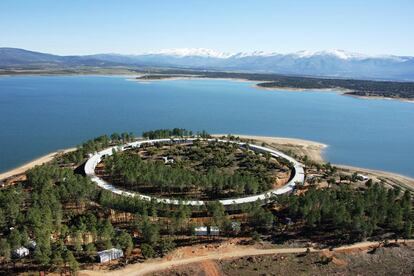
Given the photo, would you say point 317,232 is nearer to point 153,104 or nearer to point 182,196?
point 182,196

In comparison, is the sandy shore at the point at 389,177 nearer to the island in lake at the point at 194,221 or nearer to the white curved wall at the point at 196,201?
the island in lake at the point at 194,221

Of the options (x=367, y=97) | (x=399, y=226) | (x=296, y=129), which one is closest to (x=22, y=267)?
(x=399, y=226)

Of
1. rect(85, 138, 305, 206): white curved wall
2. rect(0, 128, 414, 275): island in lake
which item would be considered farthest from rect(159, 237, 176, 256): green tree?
rect(85, 138, 305, 206): white curved wall

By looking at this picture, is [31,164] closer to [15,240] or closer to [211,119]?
[15,240]

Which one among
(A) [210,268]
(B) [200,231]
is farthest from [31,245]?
(A) [210,268]

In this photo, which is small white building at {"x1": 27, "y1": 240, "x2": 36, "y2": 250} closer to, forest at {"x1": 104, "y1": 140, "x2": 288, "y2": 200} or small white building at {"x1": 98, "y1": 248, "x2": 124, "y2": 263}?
small white building at {"x1": 98, "y1": 248, "x2": 124, "y2": 263}

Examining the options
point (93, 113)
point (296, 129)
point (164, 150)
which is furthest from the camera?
point (93, 113)
